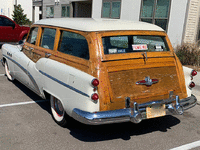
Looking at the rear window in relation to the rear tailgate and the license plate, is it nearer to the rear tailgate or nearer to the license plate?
the rear tailgate

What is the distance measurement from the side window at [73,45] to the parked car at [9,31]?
9417mm

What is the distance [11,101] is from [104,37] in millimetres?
2832

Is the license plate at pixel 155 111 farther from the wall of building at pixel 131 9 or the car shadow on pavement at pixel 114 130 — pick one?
the wall of building at pixel 131 9

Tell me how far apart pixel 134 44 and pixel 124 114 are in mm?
1193

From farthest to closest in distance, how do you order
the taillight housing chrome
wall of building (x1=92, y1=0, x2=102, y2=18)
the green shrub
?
wall of building (x1=92, y1=0, x2=102, y2=18), the green shrub, the taillight housing chrome

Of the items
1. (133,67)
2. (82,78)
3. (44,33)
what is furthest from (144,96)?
(44,33)

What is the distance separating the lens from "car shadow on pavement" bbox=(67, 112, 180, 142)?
387cm

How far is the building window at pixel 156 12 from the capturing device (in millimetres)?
11806

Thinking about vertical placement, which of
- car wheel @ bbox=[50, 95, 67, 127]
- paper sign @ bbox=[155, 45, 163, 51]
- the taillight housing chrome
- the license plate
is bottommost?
car wheel @ bbox=[50, 95, 67, 127]

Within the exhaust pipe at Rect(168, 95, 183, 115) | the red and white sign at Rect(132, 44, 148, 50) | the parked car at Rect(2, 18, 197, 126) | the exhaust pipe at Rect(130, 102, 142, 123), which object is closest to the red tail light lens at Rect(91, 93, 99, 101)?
the parked car at Rect(2, 18, 197, 126)

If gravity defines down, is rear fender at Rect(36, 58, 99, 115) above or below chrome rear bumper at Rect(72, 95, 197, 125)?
above

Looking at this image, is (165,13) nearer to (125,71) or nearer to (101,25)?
Result: (101,25)

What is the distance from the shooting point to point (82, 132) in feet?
13.1

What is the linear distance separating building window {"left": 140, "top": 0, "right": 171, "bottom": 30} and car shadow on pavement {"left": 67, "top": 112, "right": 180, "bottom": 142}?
8400 millimetres
